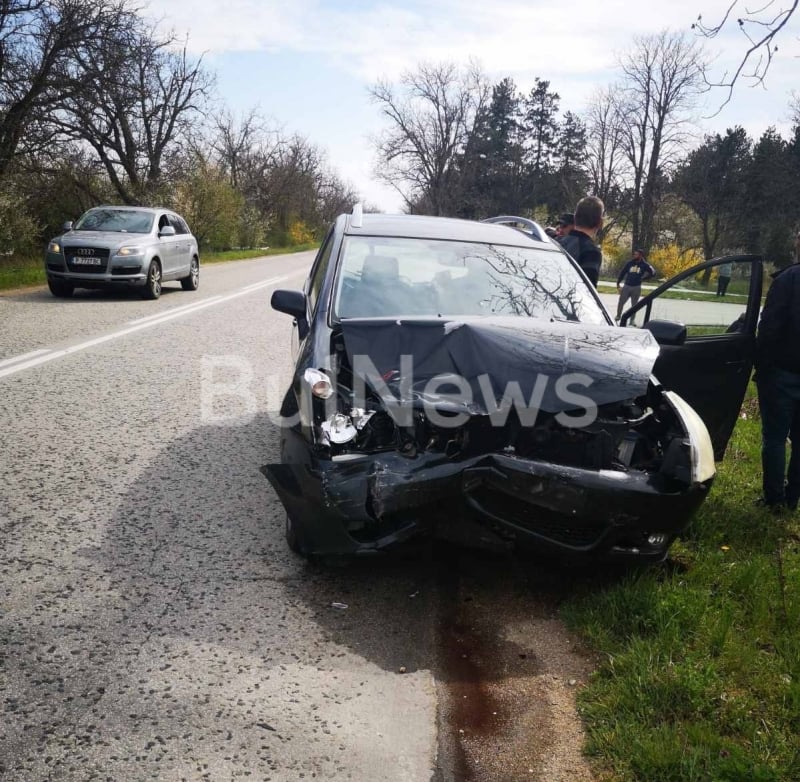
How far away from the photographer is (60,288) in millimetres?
13727

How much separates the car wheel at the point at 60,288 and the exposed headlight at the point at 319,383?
11.9 m

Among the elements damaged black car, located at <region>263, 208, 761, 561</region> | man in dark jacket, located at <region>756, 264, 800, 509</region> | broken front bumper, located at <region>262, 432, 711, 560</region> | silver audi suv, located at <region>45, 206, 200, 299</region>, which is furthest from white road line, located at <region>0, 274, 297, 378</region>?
man in dark jacket, located at <region>756, 264, 800, 509</region>

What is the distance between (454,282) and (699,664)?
252 cm

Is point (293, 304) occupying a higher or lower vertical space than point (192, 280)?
higher

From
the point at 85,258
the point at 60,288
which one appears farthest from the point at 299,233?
the point at 85,258

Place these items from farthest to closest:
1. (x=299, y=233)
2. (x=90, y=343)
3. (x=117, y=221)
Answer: (x=299, y=233) → (x=117, y=221) → (x=90, y=343)

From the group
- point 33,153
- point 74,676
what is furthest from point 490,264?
point 33,153

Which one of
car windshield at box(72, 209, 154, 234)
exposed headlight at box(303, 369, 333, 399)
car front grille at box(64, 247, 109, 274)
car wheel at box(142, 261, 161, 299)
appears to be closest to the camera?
exposed headlight at box(303, 369, 333, 399)

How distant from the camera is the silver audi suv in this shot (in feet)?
44.0

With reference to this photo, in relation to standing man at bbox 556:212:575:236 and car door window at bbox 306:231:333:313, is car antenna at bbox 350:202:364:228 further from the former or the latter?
standing man at bbox 556:212:575:236

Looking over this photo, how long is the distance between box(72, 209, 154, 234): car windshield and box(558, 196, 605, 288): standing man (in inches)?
432

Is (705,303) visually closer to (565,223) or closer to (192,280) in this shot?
(565,223)

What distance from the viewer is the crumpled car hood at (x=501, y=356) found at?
324 cm

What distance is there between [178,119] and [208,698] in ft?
115
